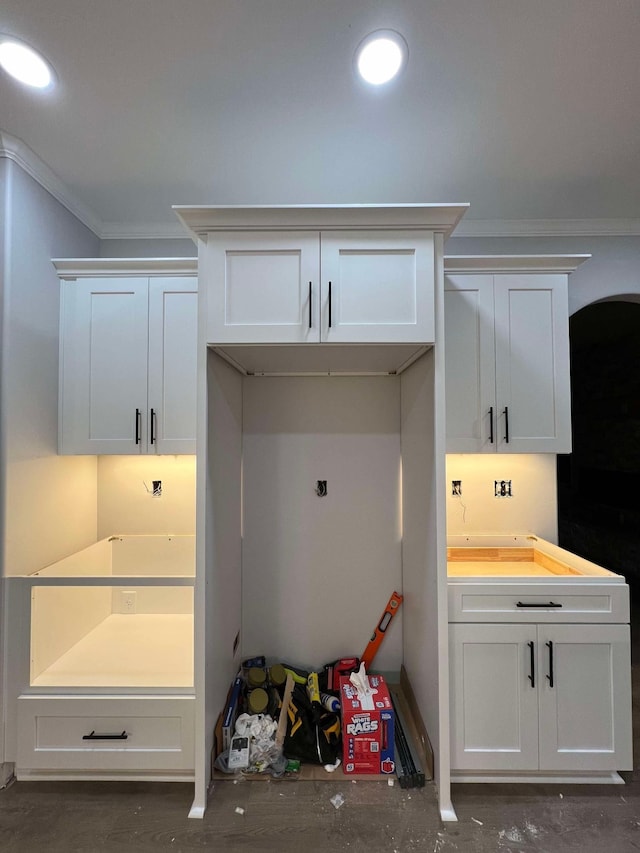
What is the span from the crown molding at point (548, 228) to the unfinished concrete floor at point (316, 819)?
2792 millimetres

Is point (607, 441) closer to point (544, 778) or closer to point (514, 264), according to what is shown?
point (514, 264)

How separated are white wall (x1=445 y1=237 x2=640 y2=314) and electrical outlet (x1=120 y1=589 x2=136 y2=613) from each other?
2769 millimetres

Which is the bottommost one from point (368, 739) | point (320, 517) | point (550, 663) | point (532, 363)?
point (368, 739)

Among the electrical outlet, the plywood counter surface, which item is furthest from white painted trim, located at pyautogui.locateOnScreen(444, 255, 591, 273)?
the electrical outlet

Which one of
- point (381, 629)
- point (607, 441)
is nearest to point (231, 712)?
point (381, 629)

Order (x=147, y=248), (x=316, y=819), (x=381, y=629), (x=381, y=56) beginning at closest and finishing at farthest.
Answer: (x=381, y=56)
(x=316, y=819)
(x=381, y=629)
(x=147, y=248)

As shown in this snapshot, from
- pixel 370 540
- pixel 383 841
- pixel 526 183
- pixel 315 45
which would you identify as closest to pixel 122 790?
pixel 383 841

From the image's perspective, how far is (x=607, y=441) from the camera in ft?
17.4

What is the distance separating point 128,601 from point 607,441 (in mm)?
5859

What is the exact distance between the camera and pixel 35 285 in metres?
1.89

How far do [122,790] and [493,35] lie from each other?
321 centimetres

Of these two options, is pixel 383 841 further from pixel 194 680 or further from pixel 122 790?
pixel 122 790

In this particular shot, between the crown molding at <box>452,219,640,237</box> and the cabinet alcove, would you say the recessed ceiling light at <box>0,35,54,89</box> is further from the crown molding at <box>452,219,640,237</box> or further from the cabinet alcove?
the crown molding at <box>452,219,640,237</box>

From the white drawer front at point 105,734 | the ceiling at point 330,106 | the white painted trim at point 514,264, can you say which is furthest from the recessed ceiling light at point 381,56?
the white drawer front at point 105,734
